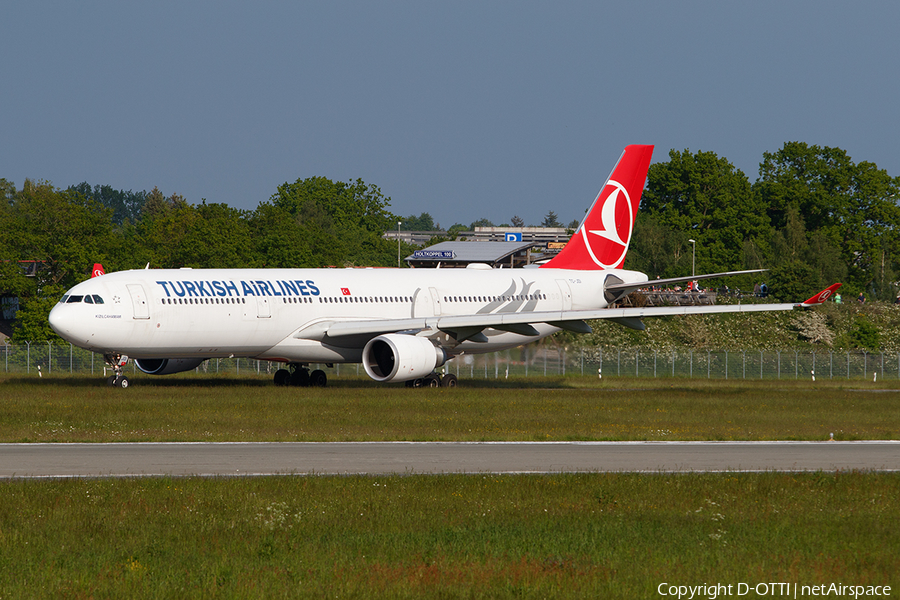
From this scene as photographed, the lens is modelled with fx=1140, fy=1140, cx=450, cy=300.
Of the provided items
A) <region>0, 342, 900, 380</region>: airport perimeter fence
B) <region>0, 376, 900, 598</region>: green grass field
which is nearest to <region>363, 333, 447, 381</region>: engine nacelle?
<region>0, 342, 900, 380</region>: airport perimeter fence

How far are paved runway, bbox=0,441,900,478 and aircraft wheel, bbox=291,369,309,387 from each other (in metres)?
20.2

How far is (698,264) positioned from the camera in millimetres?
131625

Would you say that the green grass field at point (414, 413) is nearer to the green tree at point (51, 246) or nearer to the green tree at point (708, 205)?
the green tree at point (51, 246)

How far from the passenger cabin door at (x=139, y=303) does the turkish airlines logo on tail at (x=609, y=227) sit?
21.7 meters

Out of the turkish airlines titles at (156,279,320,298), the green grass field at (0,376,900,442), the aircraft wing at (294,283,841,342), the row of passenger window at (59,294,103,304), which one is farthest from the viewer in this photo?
the aircraft wing at (294,283,841,342)

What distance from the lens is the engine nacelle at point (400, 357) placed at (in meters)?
39.6

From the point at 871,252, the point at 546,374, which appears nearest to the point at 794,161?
the point at 871,252

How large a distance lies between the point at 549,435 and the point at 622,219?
87.9 feet

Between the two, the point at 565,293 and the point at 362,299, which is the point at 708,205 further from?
the point at 362,299

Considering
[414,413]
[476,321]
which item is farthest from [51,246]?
[414,413]

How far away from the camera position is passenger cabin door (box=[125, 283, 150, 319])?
3756cm

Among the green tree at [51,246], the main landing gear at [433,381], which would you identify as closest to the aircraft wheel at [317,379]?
the main landing gear at [433,381]

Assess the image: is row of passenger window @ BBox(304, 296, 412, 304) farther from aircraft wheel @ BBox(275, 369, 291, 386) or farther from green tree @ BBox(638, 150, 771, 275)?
green tree @ BBox(638, 150, 771, 275)

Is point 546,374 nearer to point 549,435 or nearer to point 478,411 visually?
point 478,411
